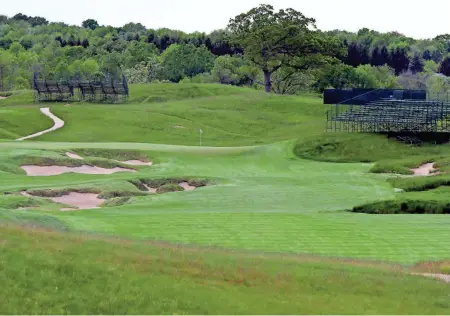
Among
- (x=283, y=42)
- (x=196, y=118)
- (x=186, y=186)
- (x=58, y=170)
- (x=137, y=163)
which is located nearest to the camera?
(x=186, y=186)

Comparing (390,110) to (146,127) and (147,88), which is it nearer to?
(146,127)

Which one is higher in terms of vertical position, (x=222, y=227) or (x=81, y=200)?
(x=222, y=227)

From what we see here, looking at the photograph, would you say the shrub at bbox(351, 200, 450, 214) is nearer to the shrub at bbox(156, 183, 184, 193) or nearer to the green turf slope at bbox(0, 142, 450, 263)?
the green turf slope at bbox(0, 142, 450, 263)

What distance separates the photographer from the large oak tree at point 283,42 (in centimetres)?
13025

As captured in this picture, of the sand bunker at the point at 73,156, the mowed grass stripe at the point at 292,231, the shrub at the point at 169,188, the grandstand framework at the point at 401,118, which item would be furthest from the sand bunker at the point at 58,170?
the grandstand framework at the point at 401,118

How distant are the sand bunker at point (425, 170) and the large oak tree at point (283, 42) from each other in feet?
210

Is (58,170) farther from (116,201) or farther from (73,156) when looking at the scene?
(116,201)

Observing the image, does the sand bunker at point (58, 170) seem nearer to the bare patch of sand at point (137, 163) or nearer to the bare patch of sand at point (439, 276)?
the bare patch of sand at point (137, 163)

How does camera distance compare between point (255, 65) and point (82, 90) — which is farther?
point (255, 65)

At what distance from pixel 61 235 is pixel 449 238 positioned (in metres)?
20.2

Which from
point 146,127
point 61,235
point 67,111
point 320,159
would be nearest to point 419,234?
point 61,235

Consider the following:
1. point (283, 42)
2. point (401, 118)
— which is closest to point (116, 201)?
point (401, 118)

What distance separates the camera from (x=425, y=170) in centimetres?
6788

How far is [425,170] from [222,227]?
34630mm
